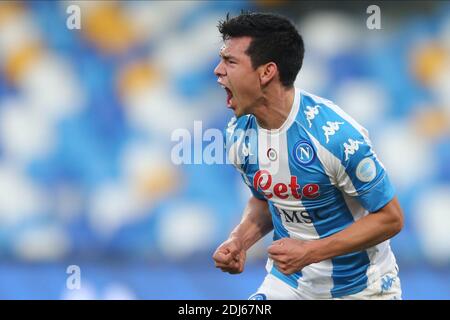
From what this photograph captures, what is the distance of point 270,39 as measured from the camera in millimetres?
3951

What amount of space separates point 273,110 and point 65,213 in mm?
2959

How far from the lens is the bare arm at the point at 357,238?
11.8 feet

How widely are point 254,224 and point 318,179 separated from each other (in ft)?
1.58

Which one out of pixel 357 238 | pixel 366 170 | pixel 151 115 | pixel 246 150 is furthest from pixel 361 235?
pixel 151 115

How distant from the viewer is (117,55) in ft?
21.4

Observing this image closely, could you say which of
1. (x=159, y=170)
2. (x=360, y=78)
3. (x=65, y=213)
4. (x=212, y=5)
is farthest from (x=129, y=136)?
(x=360, y=78)

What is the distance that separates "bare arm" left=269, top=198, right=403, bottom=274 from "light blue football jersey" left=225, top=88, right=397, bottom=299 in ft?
0.19

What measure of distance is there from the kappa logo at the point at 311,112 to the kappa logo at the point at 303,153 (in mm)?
97

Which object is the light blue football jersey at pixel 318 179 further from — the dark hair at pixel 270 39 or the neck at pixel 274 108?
the dark hair at pixel 270 39

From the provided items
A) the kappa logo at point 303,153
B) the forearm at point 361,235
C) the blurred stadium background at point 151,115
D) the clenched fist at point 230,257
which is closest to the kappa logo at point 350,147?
the kappa logo at point 303,153

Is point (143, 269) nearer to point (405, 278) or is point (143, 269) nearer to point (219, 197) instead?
point (219, 197)

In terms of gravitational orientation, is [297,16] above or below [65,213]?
above

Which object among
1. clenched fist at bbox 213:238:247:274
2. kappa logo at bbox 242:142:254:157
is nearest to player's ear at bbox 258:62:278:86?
kappa logo at bbox 242:142:254:157
